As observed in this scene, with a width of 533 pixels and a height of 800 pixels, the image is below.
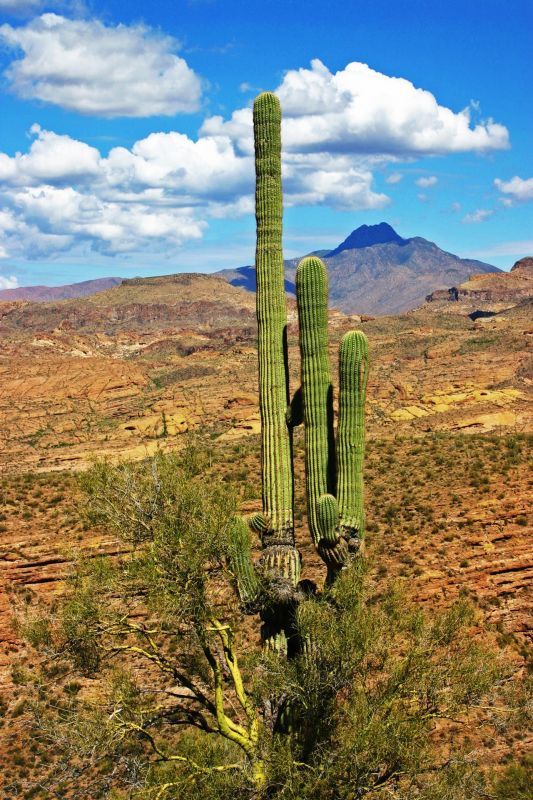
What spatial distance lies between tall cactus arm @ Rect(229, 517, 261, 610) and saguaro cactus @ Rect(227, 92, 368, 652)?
22mm

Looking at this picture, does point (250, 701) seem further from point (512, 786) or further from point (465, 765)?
point (512, 786)

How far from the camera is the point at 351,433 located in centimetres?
1474

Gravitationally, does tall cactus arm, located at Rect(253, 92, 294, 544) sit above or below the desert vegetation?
above

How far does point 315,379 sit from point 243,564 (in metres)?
3.90

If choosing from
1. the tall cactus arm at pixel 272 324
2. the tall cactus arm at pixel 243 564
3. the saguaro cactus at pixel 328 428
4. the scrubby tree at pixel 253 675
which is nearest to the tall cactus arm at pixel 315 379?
the saguaro cactus at pixel 328 428

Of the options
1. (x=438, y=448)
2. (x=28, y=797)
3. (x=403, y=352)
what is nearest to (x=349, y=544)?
(x=28, y=797)

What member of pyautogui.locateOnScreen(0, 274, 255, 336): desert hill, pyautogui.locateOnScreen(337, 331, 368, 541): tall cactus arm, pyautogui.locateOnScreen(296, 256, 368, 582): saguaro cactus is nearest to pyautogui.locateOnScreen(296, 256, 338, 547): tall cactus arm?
pyautogui.locateOnScreen(296, 256, 368, 582): saguaro cactus

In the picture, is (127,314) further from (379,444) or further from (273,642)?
(273,642)

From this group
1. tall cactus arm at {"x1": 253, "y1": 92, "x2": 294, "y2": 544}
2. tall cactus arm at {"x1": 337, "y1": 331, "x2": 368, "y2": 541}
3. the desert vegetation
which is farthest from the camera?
tall cactus arm at {"x1": 253, "y1": 92, "x2": 294, "y2": 544}

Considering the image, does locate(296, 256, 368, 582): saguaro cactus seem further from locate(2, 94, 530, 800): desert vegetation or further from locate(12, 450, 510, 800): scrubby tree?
locate(12, 450, 510, 800): scrubby tree

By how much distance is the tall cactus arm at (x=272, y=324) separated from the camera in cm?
Answer: 1553

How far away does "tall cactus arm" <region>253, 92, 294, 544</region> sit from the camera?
15531 mm

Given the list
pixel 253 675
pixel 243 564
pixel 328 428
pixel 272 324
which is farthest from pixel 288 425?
pixel 253 675

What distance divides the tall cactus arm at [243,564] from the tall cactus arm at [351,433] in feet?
6.42
